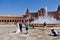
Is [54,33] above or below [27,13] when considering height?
below

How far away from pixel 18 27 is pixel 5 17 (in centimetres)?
10326

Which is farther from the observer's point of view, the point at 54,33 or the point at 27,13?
the point at 27,13

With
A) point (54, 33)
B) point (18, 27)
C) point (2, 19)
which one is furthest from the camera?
point (2, 19)

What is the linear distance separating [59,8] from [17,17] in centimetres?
3125

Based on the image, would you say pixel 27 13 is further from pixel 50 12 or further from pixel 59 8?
pixel 59 8

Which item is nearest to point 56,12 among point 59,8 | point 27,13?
point 59,8

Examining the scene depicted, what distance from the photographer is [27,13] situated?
116m

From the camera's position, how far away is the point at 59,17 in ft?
398

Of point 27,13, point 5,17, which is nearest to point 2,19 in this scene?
point 5,17

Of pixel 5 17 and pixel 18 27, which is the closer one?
pixel 18 27

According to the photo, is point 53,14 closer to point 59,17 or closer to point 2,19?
point 59,17

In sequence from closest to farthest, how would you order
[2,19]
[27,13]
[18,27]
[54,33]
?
[54,33] < [18,27] < [27,13] < [2,19]

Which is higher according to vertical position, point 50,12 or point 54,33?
point 50,12

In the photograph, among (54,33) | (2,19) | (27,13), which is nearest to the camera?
(54,33)
